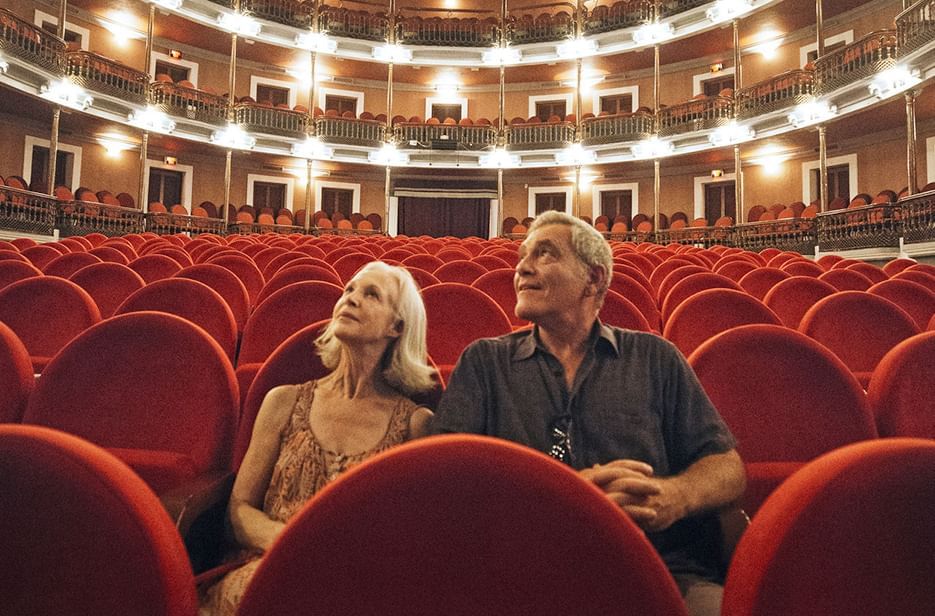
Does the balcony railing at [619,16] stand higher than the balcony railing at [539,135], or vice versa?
the balcony railing at [619,16]

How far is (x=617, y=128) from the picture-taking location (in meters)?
16.7

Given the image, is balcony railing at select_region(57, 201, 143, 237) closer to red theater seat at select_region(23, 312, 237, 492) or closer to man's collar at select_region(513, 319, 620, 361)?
red theater seat at select_region(23, 312, 237, 492)

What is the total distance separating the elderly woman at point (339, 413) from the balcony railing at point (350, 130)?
16637mm

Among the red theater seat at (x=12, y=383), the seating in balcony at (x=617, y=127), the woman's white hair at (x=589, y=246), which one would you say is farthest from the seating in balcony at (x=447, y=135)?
the red theater seat at (x=12, y=383)

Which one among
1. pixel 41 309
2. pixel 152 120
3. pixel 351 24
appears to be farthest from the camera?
pixel 351 24

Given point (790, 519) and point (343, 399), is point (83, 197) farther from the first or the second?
point (790, 519)

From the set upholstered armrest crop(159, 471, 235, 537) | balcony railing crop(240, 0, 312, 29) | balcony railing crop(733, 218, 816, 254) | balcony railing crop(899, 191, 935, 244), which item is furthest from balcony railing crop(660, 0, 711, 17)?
upholstered armrest crop(159, 471, 235, 537)

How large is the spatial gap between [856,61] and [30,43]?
16429 millimetres

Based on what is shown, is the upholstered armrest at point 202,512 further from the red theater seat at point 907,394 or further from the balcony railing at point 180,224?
the balcony railing at point 180,224

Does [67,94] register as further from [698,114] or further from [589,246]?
[698,114]

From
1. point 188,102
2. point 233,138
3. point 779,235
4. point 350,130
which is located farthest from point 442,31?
point 779,235

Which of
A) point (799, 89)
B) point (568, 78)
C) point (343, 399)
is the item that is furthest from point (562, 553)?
point (568, 78)

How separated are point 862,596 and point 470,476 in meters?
0.45

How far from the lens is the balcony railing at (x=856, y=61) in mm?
10961
